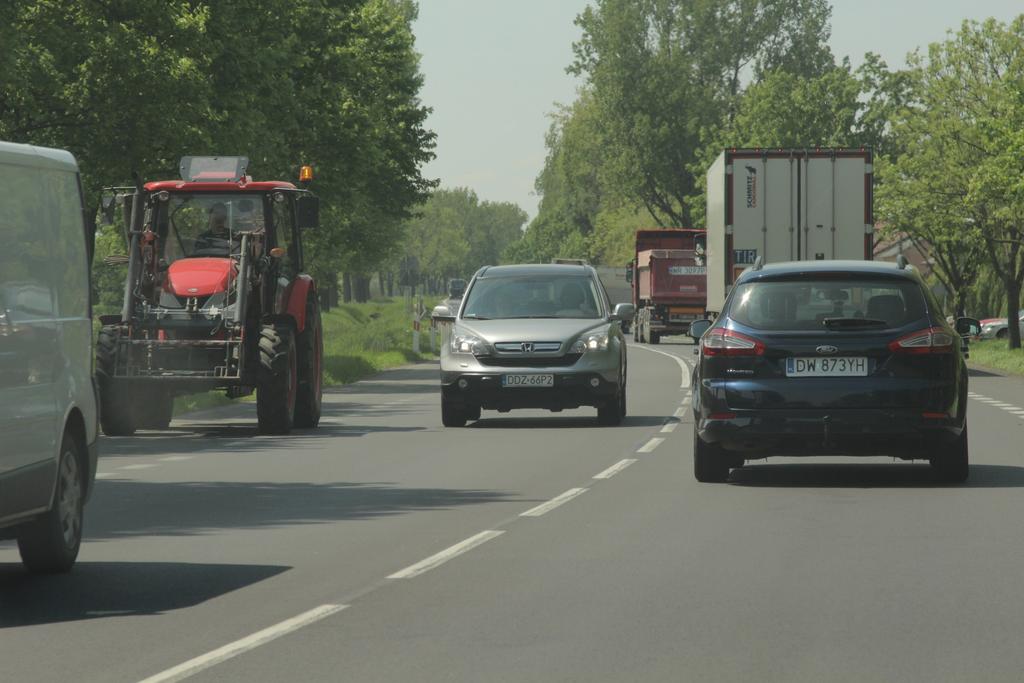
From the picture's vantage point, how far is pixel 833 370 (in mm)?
14516

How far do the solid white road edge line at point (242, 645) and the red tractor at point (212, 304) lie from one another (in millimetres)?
12617

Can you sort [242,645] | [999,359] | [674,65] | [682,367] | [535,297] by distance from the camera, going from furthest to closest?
[674,65]
[999,359]
[682,367]
[535,297]
[242,645]

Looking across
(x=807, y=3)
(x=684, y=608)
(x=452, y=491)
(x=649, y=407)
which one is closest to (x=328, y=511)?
(x=452, y=491)

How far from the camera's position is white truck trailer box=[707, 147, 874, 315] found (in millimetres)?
33312

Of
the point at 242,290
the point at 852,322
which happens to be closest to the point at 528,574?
the point at 852,322

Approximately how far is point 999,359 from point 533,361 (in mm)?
26375

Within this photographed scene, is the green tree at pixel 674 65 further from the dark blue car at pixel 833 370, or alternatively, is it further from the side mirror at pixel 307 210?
the dark blue car at pixel 833 370

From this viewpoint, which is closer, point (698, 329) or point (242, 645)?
point (242, 645)

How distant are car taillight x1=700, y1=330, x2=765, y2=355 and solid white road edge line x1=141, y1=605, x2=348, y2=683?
6.25m

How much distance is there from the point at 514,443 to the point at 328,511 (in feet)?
22.3

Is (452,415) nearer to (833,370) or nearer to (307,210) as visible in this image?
(307,210)

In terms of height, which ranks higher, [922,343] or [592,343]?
[922,343]

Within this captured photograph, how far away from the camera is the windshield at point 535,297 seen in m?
23.0

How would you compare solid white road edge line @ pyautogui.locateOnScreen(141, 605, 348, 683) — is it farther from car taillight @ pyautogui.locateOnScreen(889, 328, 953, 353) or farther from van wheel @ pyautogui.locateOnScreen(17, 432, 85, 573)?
car taillight @ pyautogui.locateOnScreen(889, 328, 953, 353)
